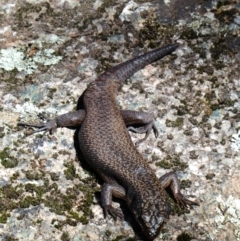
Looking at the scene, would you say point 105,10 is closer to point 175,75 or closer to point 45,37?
point 45,37

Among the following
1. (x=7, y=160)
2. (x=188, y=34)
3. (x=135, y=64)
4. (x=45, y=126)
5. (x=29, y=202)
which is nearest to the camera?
(x=29, y=202)

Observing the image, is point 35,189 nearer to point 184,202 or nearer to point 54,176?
point 54,176

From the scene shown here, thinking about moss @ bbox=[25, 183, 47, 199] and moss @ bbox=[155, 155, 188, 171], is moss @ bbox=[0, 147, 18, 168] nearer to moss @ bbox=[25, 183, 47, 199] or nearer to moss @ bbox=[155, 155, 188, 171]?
moss @ bbox=[25, 183, 47, 199]

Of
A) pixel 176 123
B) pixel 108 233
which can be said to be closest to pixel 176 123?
pixel 176 123

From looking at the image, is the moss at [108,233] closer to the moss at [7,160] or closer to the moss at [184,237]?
the moss at [184,237]

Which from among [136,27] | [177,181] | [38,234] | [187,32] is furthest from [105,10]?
[38,234]

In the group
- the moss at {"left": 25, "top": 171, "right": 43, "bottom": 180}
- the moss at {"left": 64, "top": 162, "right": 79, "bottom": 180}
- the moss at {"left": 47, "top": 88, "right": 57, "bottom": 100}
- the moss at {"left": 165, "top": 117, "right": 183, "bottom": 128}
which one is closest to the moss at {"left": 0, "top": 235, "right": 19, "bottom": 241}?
the moss at {"left": 25, "top": 171, "right": 43, "bottom": 180}
